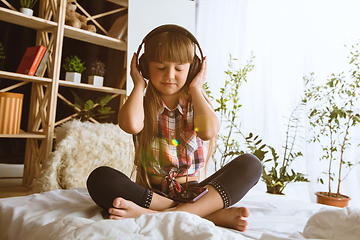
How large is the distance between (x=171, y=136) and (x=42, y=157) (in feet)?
4.19

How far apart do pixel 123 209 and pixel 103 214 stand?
9 centimetres

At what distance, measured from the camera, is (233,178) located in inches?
37.0

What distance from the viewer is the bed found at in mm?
570

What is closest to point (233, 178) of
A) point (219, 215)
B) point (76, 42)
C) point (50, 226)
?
point (219, 215)

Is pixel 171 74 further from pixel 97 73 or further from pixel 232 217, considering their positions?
pixel 97 73

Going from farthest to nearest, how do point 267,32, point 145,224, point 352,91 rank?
1. point 267,32
2. point 352,91
3. point 145,224

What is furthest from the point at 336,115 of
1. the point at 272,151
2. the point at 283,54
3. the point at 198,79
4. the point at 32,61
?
the point at 32,61

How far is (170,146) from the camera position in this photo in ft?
3.36

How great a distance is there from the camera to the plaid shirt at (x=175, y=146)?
1.01 m

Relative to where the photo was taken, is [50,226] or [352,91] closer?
[50,226]

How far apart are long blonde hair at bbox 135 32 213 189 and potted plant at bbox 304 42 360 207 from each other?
1106 mm

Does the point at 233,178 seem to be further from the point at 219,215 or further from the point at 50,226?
the point at 50,226

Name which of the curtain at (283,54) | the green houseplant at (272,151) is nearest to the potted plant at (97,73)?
the green houseplant at (272,151)

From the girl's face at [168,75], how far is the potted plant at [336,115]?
1100mm
